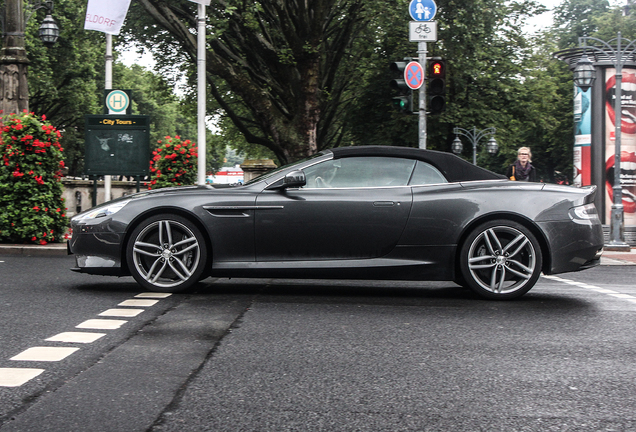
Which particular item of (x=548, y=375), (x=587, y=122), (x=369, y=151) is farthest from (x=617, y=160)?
(x=548, y=375)

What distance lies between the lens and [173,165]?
14211mm

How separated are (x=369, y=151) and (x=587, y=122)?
39.4 ft

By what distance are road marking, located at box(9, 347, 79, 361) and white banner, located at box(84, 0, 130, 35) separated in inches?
509

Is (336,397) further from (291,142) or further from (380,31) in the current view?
(380,31)

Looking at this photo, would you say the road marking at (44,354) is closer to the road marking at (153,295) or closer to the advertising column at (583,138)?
the road marking at (153,295)

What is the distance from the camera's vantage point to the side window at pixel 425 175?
720cm

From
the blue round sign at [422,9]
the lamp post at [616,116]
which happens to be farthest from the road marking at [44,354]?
the lamp post at [616,116]

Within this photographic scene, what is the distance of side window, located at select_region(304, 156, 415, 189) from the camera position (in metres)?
7.17

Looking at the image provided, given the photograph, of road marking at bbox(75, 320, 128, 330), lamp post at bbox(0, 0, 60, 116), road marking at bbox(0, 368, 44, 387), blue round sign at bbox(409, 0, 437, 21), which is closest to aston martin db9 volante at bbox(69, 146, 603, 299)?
road marking at bbox(75, 320, 128, 330)

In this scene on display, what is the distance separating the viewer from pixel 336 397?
382cm

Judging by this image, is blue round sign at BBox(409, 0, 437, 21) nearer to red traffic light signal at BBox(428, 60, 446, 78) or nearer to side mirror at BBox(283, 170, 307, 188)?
red traffic light signal at BBox(428, 60, 446, 78)

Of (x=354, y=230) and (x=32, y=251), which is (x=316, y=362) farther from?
(x=32, y=251)

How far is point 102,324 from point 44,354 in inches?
39.3

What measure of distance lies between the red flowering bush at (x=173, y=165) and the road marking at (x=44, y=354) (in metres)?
9.43
